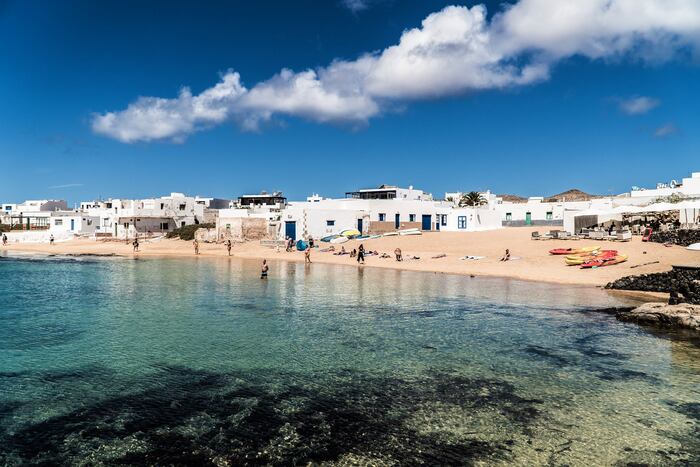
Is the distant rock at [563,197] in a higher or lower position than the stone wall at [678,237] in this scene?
higher

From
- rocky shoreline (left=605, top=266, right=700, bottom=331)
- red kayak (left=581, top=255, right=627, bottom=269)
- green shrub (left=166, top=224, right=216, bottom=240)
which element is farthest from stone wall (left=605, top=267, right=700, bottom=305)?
green shrub (left=166, top=224, right=216, bottom=240)

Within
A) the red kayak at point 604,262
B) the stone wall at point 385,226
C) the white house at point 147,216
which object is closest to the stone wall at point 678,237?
the red kayak at point 604,262

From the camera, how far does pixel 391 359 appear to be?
1406cm

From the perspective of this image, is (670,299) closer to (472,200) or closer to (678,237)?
(678,237)

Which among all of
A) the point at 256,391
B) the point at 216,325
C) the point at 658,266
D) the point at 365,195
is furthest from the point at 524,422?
the point at 365,195

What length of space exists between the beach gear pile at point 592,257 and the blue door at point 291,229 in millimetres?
30343

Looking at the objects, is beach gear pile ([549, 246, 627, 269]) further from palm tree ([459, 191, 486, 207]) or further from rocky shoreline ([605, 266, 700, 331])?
palm tree ([459, 191, 486, 207])

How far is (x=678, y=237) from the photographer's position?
3541 centimetres

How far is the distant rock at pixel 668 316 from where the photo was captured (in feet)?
57.7

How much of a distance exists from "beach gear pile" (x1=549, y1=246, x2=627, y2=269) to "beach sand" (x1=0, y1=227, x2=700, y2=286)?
0.58m

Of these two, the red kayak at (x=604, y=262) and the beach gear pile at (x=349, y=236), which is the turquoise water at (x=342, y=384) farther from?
the beach gear pile at (x=349, y=236)

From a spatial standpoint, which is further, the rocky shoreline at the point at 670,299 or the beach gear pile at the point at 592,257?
the beach gear pile at the point at 592,257

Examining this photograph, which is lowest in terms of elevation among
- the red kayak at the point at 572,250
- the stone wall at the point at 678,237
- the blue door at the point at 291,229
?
the red kayak at the point at 572,250

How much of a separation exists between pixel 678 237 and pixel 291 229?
123 ft
